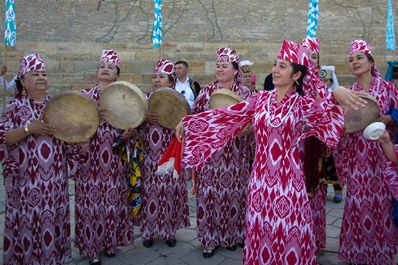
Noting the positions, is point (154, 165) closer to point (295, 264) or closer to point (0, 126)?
point (0, 126)

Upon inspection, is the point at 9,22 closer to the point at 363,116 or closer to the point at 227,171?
the point at 227,171

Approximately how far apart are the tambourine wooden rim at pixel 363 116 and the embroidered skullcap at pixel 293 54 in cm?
94

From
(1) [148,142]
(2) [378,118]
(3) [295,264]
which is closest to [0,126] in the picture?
(1) [148,142]

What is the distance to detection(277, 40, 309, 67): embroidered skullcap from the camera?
3.08m

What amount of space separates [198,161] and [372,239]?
194 centimetres

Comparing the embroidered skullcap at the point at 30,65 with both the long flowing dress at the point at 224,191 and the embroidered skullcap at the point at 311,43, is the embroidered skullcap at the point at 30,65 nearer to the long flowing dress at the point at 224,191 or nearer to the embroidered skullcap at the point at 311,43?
the long flowing dress at the point at 224,191

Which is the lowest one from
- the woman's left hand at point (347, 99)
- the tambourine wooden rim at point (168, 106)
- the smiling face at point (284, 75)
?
the tambourine wooden rim at point (168, 106)

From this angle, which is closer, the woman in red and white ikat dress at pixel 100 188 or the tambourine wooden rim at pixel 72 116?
the tambourine wooden rim at pixel 72 116

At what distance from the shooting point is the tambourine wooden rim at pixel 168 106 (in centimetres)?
432

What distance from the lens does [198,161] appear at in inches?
134

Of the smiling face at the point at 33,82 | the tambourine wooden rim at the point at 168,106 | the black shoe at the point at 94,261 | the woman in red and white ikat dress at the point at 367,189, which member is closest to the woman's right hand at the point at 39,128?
the smiling face at the point at 33,82

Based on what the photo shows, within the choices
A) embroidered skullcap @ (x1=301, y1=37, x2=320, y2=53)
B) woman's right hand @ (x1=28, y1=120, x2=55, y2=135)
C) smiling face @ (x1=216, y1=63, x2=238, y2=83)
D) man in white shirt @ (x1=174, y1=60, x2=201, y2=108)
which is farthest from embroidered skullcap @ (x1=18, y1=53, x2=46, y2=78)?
man in white shirt @ (x1=174, y1=60, x2=201, y2=108)

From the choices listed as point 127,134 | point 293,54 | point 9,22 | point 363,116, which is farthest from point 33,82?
point 9,22

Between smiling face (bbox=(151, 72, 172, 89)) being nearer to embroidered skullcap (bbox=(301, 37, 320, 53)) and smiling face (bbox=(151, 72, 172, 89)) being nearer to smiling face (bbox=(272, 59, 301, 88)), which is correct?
embroidered skullcap (bbox=(301, 37, 320, 53))
